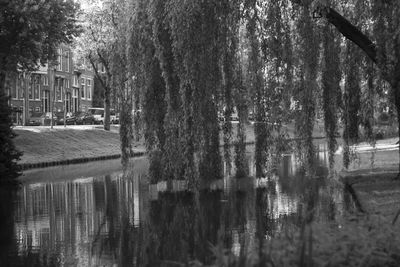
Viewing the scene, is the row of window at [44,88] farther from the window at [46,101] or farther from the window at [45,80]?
the window at [46,101]

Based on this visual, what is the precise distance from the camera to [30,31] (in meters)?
33.9

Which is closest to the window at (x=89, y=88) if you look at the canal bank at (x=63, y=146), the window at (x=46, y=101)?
the window at (x=46, y=101)

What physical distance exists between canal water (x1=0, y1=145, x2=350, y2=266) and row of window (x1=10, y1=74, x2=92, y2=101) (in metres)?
43.3

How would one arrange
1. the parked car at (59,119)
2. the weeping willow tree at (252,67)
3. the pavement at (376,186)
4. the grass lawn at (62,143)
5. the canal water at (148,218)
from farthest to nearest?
the parked car at (59,119) < the grass lawn at (62,143) < the weeping willow tree at (252,67) < the pavement at (376,186) < the canal water at (148,218)

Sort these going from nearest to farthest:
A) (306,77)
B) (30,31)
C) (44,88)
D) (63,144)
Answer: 1. (306,77)
2. (30,31)
3. (63,144)
4. (44,88)

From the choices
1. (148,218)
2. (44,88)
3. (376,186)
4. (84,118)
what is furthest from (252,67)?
(44,88)

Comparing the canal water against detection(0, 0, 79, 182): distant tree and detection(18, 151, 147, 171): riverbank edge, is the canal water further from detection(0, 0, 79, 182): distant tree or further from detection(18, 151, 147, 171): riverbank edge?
detection(0, 0, 79, 182): distant tree

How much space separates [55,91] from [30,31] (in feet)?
143

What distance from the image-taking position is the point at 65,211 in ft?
54.0

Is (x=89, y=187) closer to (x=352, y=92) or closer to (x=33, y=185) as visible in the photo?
(x=33, y=185)

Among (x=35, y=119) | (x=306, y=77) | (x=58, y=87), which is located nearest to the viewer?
(x=306, y=77)

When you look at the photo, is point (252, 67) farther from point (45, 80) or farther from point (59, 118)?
point (45, 80)

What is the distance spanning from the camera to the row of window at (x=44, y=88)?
222 feet

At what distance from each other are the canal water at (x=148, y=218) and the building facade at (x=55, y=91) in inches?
1729
